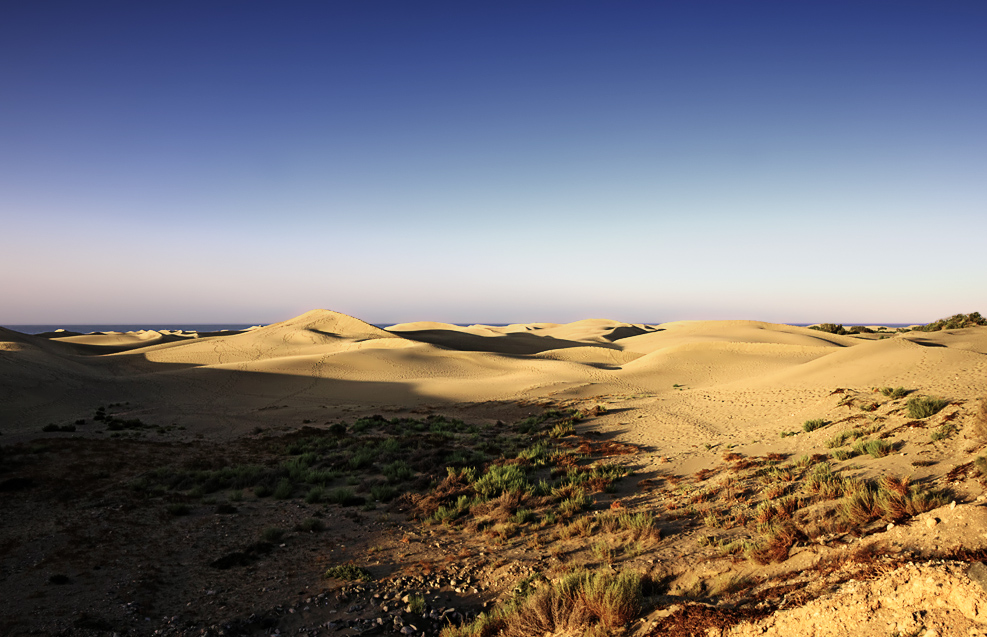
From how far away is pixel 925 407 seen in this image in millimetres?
10922

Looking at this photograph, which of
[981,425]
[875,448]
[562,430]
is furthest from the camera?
[562,430]

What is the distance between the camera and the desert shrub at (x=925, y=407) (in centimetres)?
1084

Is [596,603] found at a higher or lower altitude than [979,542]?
lower

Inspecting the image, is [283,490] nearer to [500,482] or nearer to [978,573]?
[500,482]

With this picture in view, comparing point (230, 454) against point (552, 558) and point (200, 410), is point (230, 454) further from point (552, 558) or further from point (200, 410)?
point (552, 558)

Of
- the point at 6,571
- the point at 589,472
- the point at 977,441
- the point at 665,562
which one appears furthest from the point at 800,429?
the point at 6,571

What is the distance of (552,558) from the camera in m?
7.50

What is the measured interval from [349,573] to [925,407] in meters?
12.9

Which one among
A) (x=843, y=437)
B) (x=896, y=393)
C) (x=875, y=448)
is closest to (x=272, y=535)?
(x=875, y=448)

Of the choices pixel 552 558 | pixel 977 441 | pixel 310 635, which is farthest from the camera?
pixel 977 441

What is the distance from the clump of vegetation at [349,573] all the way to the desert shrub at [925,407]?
12460mm

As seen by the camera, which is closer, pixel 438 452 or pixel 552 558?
pixel 552 558

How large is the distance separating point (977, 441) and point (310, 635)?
1103cm

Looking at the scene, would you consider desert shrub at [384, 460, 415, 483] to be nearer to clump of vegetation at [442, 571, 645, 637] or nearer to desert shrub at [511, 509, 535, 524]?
desert shrub at [511, 509, 535, 524]
